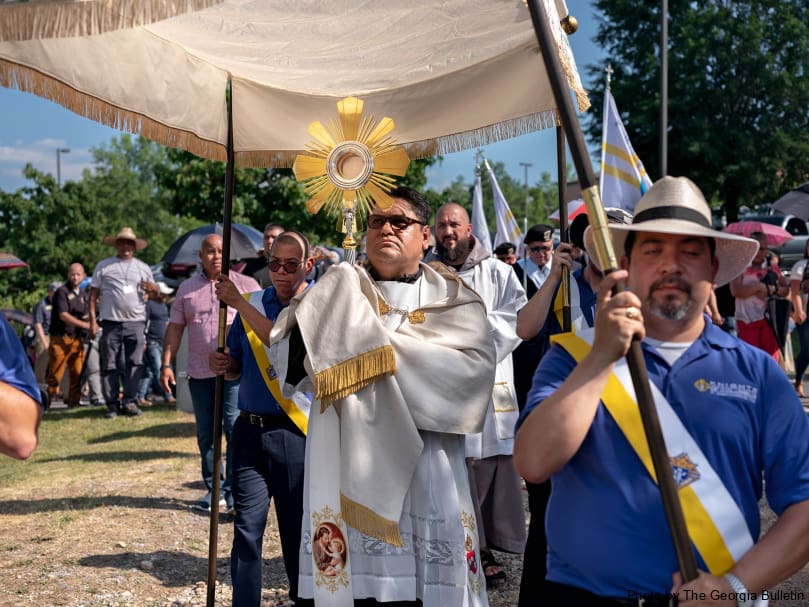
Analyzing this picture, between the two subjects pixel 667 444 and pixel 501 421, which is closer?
pixel 667 444

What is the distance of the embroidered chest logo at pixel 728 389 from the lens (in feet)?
8.01

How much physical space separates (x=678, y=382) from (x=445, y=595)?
1.58 m

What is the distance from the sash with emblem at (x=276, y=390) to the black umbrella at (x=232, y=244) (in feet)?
17.3

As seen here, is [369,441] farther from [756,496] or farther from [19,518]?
[19,518]

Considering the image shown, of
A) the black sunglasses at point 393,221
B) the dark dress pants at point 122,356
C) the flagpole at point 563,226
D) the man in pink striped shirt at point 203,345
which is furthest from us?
the dark dress pants at point 122,356

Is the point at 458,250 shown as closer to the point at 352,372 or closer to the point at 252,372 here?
the point at 252,372

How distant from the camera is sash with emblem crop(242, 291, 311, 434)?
197 inches

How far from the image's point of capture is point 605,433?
2439 millimetres

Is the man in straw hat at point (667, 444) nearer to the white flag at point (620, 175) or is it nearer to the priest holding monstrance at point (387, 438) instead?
the priest holding monstrance at point (387, 438)

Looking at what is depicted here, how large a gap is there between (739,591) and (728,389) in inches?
19.8

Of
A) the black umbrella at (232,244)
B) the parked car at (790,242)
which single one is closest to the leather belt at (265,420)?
the black umbrella at (232,244)

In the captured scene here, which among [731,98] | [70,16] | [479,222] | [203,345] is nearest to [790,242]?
[731,98]

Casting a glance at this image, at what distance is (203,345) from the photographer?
764 centimetres

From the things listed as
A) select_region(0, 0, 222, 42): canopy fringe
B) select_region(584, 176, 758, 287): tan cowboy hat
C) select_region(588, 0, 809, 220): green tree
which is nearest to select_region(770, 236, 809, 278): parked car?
select_region(588, 0, 809, 220): green tree
